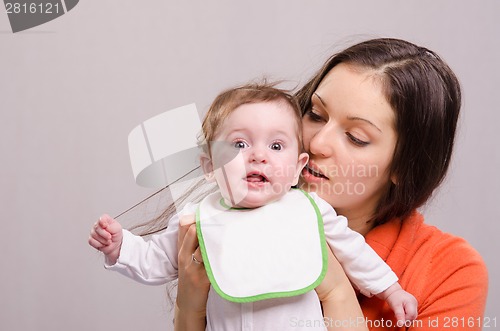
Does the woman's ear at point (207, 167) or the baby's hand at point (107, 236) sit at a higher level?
the woman's ear at point (207, 167)

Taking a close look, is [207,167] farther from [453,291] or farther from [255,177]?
[453,291]

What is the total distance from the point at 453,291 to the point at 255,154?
2.09ft

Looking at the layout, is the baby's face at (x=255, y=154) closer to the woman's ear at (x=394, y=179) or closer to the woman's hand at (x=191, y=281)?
the woman's hand at (x=191, y=281)

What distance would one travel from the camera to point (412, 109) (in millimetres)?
1945

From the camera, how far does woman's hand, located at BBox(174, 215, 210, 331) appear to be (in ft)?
5.72

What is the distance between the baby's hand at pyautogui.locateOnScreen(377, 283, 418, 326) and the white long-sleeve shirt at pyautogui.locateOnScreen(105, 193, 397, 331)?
0.07ft

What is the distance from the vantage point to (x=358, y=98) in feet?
6.19

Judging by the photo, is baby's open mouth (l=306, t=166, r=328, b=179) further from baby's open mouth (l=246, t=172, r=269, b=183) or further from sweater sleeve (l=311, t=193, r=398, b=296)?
baby's open mouth (l=246, t=172, r=269, b=183)

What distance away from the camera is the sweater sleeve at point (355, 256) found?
1.79 metres

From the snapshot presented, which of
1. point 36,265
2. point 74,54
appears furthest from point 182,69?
point 36,265

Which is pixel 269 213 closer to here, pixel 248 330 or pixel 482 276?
pixel 248 330
